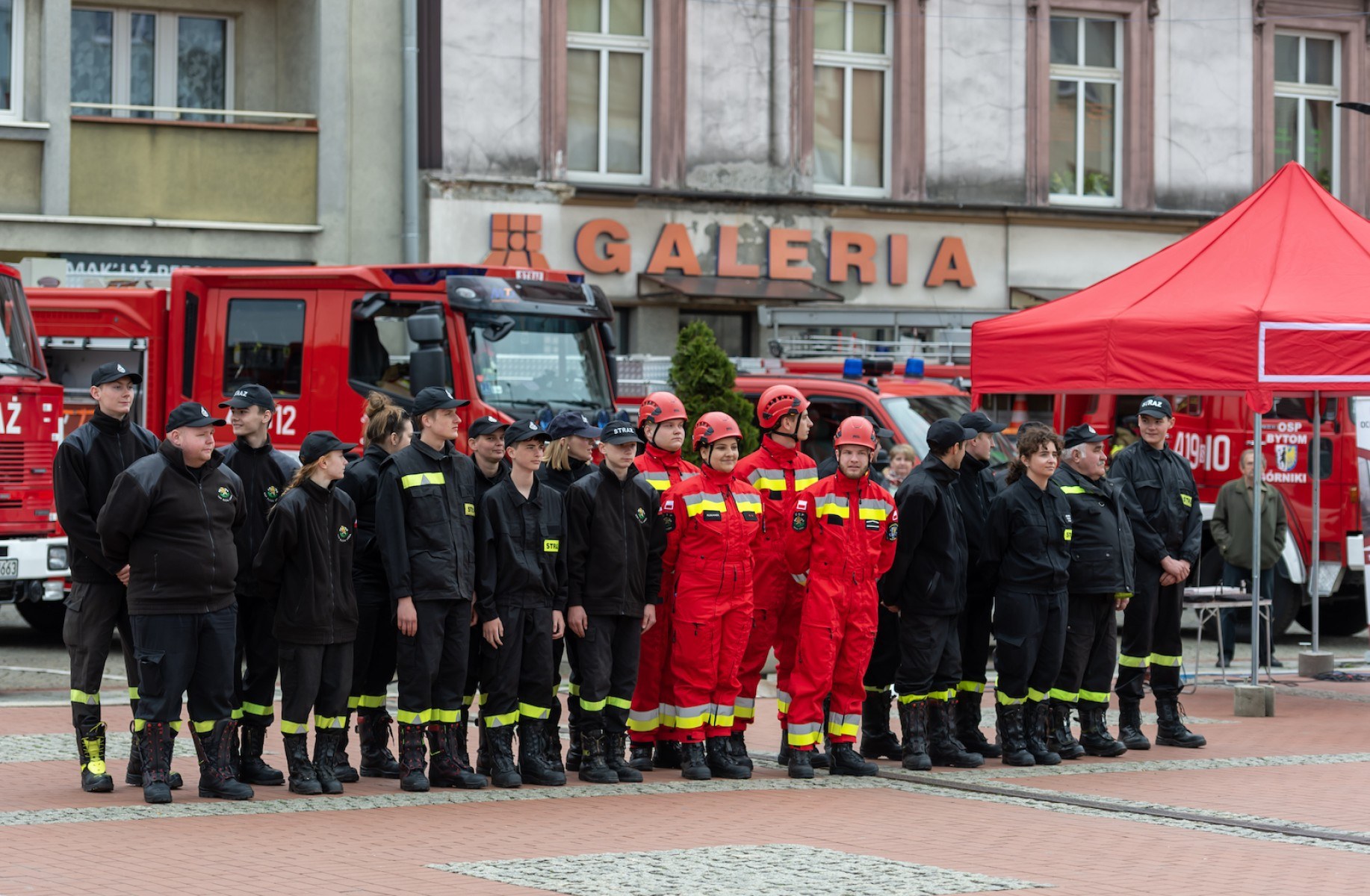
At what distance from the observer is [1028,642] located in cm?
→ 1125

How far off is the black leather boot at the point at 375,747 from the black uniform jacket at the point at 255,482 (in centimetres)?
100

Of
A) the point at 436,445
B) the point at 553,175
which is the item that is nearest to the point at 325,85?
the point at 553,175

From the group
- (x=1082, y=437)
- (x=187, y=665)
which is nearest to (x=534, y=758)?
(x=187, y=665)

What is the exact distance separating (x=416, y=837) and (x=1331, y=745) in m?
6.29

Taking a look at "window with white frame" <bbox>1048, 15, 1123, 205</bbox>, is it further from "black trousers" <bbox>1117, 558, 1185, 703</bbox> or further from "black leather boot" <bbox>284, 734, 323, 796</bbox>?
"black leather boot" <bbox>284, 734, 323, 796</bbox>

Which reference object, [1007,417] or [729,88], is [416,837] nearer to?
[1007,417]

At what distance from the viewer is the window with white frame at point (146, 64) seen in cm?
2444

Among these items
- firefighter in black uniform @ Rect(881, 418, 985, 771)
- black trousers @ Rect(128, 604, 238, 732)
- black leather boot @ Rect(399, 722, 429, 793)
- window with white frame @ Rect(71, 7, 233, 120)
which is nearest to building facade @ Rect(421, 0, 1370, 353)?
window with white frame @ Rect(71, 7, 233, 120)

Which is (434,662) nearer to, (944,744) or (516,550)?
(516,550)

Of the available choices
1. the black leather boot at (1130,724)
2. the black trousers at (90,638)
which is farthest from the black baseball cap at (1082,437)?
the black trousers at (90,638)

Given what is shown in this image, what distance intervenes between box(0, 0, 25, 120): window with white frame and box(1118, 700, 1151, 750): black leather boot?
1602cm

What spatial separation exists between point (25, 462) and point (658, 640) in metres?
6.05

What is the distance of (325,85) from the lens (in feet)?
79.4

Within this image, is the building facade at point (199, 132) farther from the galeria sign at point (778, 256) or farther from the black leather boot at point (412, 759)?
the black leather boot at point (412, 759)
